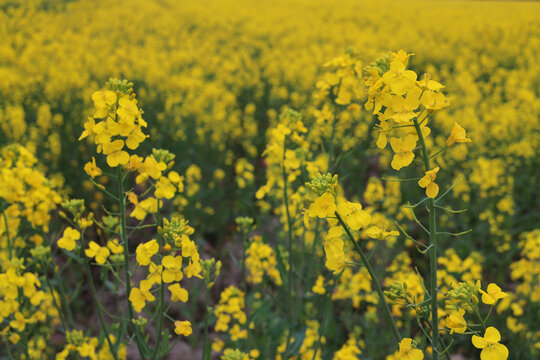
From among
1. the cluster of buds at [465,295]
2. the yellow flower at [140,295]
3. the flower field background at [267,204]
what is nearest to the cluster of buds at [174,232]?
the flower field background at [267,204]

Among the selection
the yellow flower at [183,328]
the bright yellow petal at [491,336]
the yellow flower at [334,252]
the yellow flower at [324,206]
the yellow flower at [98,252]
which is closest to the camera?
the bright yellow petal at [491,336]

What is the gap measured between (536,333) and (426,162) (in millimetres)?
2701

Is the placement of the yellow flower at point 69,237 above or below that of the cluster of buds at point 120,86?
below

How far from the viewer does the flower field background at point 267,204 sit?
1.52 meters

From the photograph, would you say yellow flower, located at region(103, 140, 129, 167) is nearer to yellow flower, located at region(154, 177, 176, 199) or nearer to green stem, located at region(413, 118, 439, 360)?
yellow flower, located at region(154, 177, 176, 199)

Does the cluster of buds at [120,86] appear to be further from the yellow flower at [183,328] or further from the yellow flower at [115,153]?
the yellow flower at [183,328]

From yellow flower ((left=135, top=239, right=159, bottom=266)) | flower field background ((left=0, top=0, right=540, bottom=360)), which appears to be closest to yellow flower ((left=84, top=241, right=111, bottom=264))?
flower field background ((left=0, top=0, right=540, bottom=360))

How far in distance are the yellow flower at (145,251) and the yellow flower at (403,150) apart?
84 centimetres

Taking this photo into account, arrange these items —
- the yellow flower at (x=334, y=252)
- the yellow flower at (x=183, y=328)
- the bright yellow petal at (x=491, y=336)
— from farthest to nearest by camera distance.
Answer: the yellow flower at (x=183, y=328) < the yellow flower at (x=334, y=252) < the bright yellow petal at (x=491, y=336)

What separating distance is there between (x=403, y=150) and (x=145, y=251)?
3.06 feet

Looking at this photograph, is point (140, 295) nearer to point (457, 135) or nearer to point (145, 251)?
point (145, 251)

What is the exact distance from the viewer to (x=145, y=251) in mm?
1533

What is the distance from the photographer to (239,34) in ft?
53.9

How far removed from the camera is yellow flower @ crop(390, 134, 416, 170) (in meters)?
1.37
